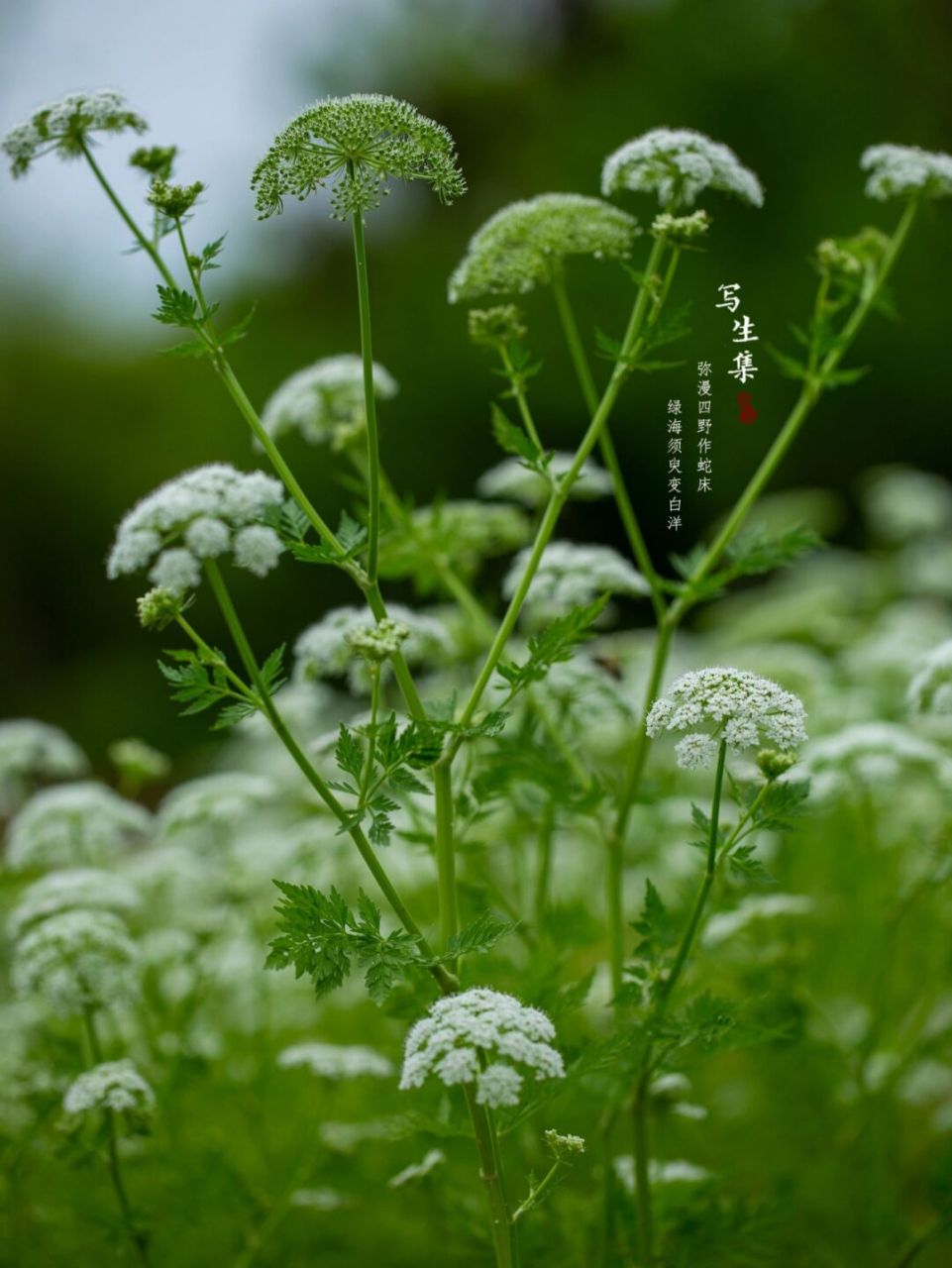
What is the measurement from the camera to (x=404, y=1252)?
474cm

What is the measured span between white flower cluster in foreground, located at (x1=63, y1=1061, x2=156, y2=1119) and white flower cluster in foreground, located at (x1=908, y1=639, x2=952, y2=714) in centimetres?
253

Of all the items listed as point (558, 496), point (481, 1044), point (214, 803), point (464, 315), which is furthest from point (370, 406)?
point (464, 315)

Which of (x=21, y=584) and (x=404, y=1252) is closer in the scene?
(x=404, y=1252)

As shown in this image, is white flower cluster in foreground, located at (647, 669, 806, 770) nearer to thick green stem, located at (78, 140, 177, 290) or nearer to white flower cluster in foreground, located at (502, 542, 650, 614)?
white flower cluster in foreground, located at (502, 542, 650, 614)

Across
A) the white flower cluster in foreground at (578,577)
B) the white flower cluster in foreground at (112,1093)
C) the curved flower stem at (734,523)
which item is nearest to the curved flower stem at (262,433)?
the curved flower stem at (734,523)

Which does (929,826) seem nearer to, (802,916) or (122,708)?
(802,916)

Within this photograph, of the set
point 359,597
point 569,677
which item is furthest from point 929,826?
point 359,597

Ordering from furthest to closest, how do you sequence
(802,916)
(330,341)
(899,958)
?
(330,341), (899,958), (802,916)

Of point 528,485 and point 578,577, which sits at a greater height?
point 528,485

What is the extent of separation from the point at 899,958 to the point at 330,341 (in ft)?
30.3

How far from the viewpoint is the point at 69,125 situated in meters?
3.06

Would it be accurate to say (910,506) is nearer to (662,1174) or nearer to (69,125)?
(662,1174)

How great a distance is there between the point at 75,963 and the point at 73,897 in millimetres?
406

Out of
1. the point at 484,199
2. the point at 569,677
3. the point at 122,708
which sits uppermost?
the point at 484,199
